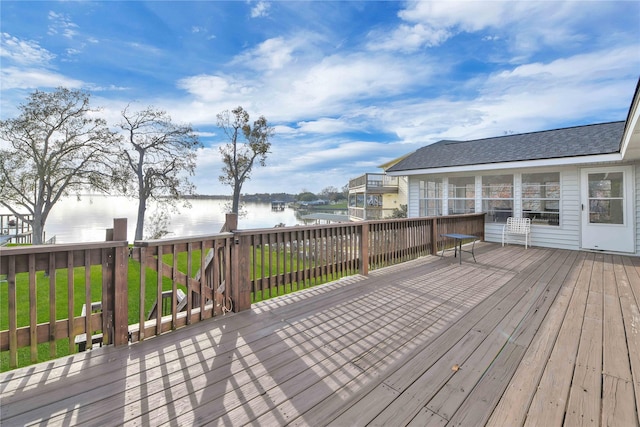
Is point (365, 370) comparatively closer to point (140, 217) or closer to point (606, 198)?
point (606, 198)

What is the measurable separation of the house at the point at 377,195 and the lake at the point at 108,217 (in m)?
7.97

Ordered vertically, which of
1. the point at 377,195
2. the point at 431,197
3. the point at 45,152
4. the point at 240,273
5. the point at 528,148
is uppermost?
the point at 45,152

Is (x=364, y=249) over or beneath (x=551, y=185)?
beneath

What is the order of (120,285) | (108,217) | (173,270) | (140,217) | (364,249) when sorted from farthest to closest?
(108,217)
(140,217)
(364,249)
(173,270)
(120,285)

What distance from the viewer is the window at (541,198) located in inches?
287

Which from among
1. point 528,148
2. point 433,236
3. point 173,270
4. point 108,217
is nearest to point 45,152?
point 108,217

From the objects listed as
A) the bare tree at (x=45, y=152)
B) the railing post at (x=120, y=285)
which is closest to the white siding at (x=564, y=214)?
the railing post at (x=120, y=285)

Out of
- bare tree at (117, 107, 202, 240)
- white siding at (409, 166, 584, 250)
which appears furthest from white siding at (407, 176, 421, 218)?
bare tree at (117, 107, 202, 240)

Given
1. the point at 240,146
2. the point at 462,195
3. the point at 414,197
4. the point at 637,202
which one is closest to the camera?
the point at 637,202

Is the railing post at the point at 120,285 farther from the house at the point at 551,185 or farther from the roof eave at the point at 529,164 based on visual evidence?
the roof eave at the point at 529,164

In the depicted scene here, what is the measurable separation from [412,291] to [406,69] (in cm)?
726

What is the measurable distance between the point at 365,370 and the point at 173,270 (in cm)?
185

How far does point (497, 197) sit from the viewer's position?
8203 millimetres

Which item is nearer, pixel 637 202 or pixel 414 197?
pixel 637 202
